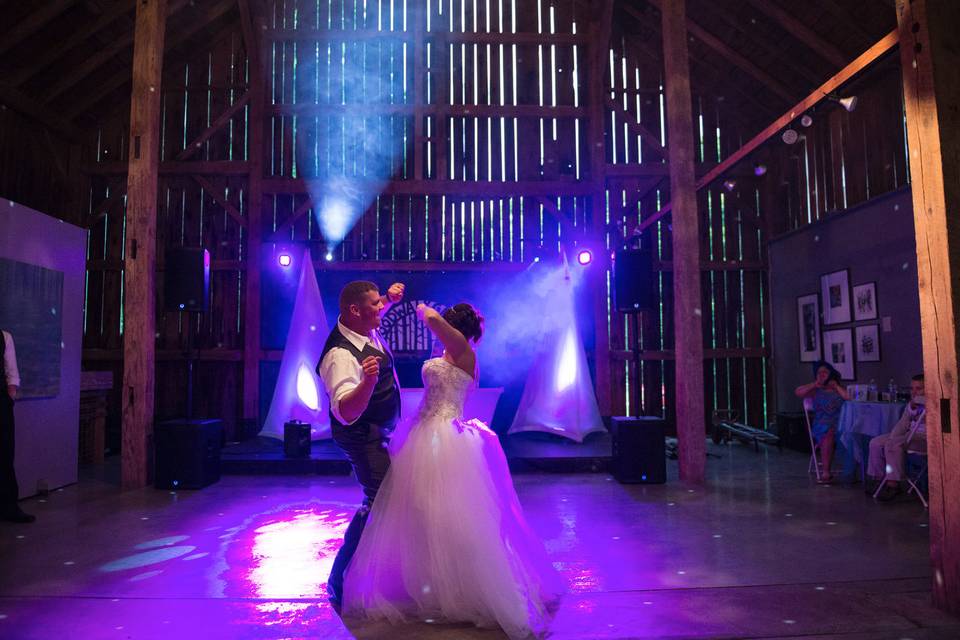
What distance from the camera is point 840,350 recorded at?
785cm

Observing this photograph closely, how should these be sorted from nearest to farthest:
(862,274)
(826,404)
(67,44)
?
(826,404) → (862,274) → (67,44)

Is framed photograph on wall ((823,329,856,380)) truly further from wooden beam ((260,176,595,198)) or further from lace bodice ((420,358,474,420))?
lace bodice ((420,358,474,420))

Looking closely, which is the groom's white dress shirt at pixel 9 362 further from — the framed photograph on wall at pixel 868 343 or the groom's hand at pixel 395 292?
the framed photograph on wall at pixel 868 343

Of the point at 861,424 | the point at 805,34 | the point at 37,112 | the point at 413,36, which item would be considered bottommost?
the point at 861,424

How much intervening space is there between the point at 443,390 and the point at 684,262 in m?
3.80

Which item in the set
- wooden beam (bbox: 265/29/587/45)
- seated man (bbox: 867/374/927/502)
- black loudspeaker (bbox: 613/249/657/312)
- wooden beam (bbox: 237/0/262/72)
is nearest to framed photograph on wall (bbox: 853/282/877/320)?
seated man (bbox: 867/374/927/502)

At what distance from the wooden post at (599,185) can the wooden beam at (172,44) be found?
489 cm

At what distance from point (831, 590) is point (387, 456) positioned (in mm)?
2167

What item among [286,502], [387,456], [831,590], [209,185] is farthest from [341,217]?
[831,590]

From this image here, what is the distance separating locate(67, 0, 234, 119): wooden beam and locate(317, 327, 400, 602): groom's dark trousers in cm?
749

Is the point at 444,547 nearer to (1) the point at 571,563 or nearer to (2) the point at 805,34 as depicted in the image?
(1) the point at 571,563

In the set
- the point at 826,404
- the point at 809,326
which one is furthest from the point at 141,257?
the point at 809,326

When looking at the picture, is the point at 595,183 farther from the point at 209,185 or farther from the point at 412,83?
the point at 209,185

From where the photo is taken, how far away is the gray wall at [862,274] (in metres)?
6.63
